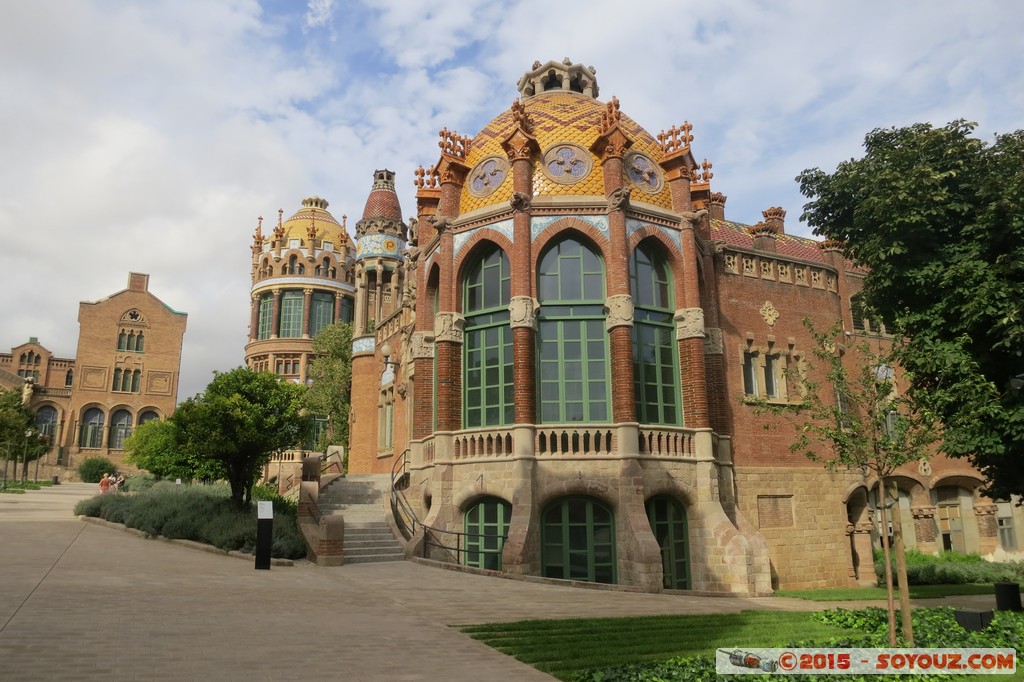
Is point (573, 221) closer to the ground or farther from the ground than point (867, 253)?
farther from the ground

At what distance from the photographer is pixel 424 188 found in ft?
78.2

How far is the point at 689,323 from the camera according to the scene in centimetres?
2106

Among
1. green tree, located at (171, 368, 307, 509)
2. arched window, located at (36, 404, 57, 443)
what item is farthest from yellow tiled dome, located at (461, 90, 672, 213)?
arched window, located at (36, 404, 57, 443)

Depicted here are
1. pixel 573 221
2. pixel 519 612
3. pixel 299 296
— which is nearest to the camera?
pixel 519 612

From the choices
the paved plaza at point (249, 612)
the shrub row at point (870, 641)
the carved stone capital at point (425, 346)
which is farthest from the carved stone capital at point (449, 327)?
the shrub row at point (870, 641)

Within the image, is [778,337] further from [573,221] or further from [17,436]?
[17,436]

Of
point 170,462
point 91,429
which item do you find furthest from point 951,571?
point 91,429

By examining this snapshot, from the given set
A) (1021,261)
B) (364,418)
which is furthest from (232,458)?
(1021,261)

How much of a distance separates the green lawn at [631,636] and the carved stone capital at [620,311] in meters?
8.55

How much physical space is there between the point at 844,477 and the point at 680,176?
455 inches

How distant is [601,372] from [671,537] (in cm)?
479

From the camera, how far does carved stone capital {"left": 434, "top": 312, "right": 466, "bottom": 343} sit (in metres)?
21.2

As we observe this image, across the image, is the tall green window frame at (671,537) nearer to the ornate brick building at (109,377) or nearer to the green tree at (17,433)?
the green tree at (17,433)

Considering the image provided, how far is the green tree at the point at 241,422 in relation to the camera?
20594 mm
